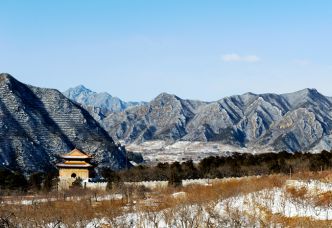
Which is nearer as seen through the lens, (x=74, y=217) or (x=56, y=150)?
(x=74, y=217)

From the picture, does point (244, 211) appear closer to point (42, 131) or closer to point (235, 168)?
point (235, 168)

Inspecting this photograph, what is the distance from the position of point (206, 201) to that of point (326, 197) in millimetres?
8542

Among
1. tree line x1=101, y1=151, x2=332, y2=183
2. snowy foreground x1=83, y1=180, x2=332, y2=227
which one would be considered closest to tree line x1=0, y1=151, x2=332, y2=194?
tree line x1=101, y1=151, x2=332, y2=183

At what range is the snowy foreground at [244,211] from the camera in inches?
1426

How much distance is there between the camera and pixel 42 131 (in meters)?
104

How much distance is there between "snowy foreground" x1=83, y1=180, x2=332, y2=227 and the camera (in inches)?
1426

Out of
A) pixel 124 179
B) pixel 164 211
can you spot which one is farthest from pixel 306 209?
pixel 124 179

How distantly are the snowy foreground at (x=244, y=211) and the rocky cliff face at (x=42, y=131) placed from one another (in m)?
50.8

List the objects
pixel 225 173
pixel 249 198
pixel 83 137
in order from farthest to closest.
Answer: pixel 83 137 < pixel 225 173 < pixel 249 198

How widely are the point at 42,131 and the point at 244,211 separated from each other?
70908 millimetres

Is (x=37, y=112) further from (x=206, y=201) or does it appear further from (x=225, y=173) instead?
(x=206, y=201)

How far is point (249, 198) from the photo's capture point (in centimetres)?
4122

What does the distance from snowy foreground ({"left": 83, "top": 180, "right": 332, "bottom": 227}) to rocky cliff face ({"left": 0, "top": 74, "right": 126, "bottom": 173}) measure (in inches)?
2001

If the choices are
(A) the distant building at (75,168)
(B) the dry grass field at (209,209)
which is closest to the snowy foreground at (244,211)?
(B) the dry grass field at (209,209)
